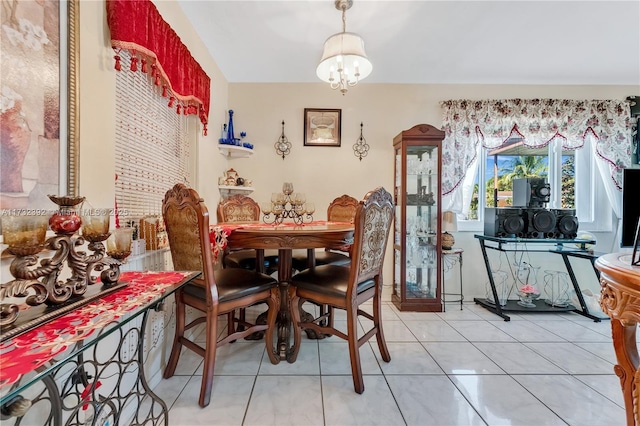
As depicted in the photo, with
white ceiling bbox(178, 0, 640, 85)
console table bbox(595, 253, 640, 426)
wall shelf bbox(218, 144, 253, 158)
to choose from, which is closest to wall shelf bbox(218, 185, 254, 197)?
wall shelf bbox(218, 144, 253, 158)

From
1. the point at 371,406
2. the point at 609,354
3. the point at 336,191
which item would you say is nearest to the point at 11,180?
the point at 371,406

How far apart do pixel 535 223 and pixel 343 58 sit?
243 cm

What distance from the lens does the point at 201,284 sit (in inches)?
57.2

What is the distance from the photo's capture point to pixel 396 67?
9.16ft

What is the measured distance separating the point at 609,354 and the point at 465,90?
9.21ft

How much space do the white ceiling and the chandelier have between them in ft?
1.08

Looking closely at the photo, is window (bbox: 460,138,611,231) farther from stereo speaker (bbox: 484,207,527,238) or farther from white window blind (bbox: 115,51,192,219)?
white window blind (bbox: 115,51,192,219)

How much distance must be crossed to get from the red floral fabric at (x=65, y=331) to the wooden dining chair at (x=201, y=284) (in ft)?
1.26

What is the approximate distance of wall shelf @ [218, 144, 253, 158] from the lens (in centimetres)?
281

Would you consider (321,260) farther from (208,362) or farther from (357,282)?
(208,362)

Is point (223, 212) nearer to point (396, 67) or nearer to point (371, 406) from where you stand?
point (371, 406)

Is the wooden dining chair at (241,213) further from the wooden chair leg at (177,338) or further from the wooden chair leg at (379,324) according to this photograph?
the wooden chair leg at (379,324)

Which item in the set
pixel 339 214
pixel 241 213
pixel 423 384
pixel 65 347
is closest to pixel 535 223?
pixel 339 214

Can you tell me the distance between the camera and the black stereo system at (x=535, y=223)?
8.46ft
